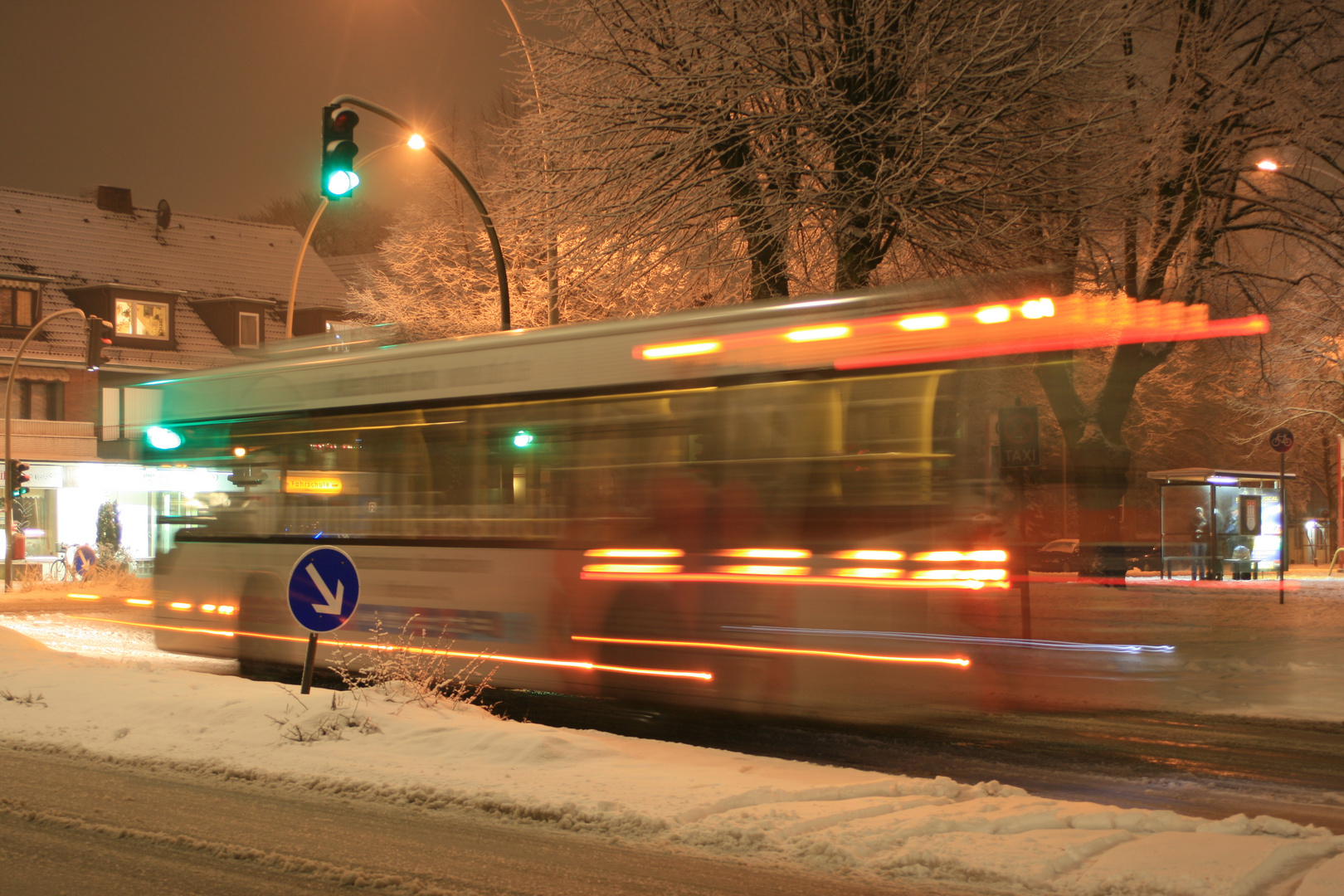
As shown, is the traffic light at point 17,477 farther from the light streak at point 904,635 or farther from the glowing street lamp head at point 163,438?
the light streak at point 904,635

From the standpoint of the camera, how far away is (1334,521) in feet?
168

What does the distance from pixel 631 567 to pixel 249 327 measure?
1713 inches

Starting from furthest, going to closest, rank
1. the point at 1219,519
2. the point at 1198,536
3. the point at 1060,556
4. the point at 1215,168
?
the point at 1198,536
the point at 1060,556
the point at 1219,519
the point at 1215,168

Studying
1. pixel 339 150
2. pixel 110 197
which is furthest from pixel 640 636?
pixel 110 197

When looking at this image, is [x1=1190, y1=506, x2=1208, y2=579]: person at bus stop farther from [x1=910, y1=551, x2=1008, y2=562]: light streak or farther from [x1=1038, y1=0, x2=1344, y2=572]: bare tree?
[x1=910, y1=551, x2=1008, y2=562]: light streak

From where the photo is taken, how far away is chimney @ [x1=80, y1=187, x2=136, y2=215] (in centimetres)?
4866

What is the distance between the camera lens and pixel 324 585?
9148 millimetres

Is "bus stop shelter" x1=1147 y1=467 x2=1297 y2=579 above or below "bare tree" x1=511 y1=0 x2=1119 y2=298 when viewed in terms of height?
below

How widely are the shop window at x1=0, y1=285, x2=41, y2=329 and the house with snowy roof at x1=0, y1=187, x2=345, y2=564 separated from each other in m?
0.04

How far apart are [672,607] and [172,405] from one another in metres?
6.37

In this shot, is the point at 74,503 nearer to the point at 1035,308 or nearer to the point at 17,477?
the point at 17,477

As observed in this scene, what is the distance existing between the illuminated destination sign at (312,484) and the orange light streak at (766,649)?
2815 millimetres

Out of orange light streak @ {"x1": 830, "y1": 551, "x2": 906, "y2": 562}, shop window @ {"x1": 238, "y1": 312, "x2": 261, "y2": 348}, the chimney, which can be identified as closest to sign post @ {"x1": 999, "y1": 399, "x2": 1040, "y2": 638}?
orange light streak @ {"x1": 830, "y1": 551, "x2": 906, "y2": 562}

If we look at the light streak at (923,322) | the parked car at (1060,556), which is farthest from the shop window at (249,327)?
the light streak at (923,322)
